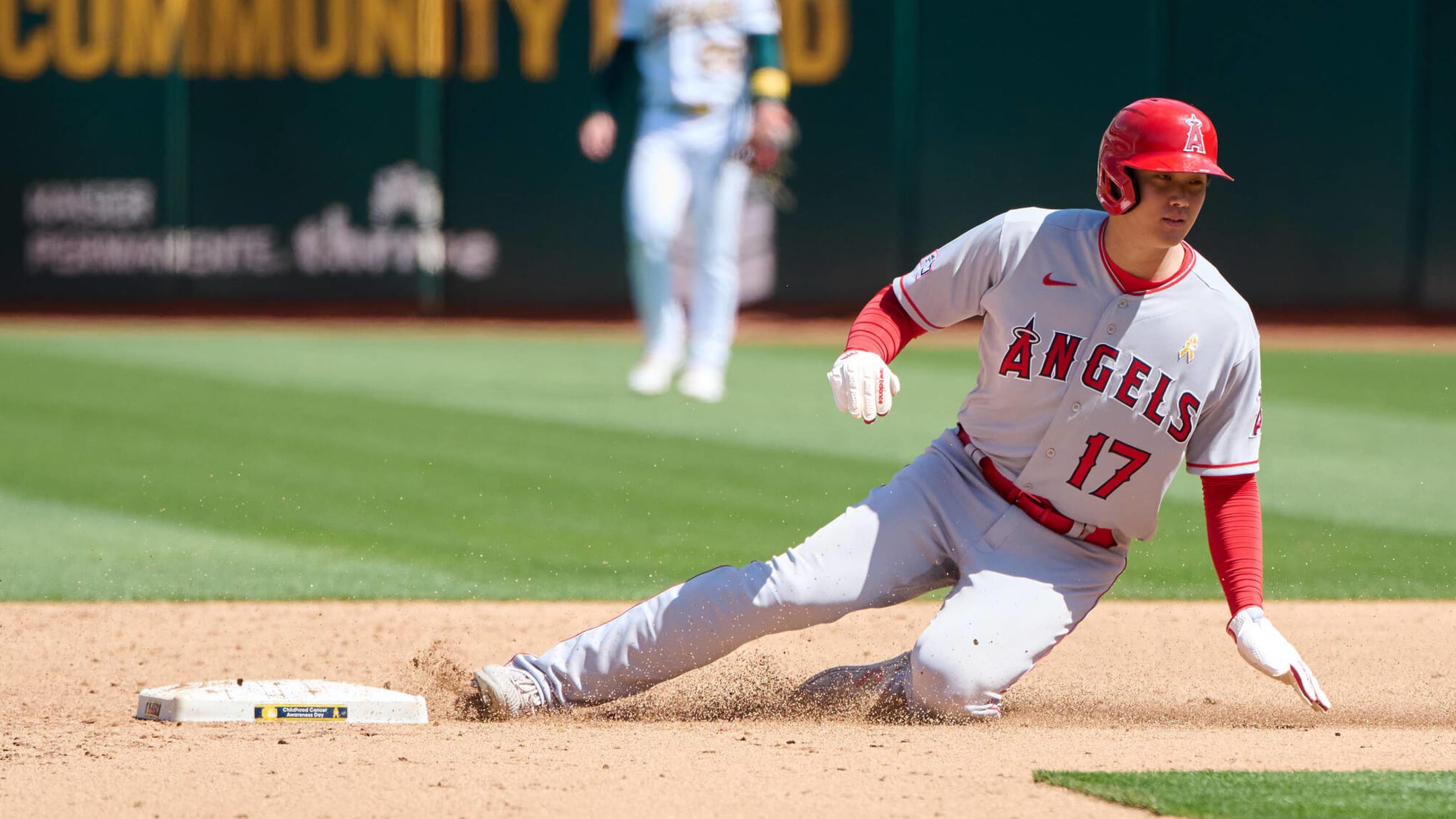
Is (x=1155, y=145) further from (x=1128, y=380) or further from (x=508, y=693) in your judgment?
(x=508, y=693)

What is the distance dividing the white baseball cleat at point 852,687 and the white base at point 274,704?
87 cm

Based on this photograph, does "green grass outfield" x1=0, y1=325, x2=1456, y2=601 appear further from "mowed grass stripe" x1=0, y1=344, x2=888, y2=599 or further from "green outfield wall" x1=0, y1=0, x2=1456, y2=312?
"green outfield wall" x1=0, y1=0, x2=1456, y2=312

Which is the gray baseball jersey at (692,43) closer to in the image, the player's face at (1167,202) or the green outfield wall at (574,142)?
the green outfield wall at (574,142)

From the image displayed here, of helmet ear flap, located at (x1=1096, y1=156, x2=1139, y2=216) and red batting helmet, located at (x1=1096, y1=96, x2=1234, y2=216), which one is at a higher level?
red batting helmet, located at (x1=1096, y1=96, x2=1234, y2=216)

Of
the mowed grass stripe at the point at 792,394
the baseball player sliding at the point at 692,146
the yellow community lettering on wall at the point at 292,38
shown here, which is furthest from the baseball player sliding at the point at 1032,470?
the yellow community lettering on wall at the point at 292,38

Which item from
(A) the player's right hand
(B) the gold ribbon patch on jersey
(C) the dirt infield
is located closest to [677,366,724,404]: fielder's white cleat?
(A) the player's right hand

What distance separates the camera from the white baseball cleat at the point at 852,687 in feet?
13.2

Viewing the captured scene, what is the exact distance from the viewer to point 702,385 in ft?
28.8

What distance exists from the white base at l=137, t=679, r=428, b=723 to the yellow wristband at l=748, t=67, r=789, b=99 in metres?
5.07

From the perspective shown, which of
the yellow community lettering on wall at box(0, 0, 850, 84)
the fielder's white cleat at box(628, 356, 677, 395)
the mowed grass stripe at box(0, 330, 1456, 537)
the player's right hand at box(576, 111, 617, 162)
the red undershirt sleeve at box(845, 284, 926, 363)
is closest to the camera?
the red undershirt sleeve at box(845, 284, 926, 363)

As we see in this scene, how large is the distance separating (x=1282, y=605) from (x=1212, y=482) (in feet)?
5.37

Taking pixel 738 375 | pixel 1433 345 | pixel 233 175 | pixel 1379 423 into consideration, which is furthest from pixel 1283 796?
pixel 233 175

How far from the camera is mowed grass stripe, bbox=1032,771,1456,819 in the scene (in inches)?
116

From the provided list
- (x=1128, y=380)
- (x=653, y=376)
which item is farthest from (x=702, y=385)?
(x=1128, y=380)
